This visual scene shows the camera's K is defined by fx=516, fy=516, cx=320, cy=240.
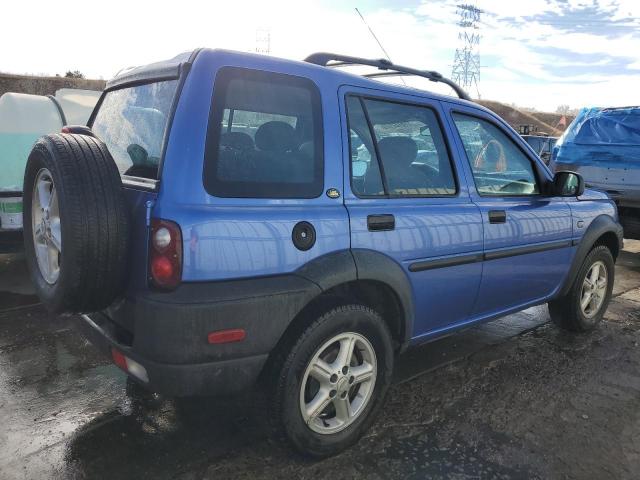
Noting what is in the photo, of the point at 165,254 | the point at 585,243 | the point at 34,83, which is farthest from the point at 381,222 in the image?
the point at 34,83

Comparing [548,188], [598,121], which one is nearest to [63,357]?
[548,188]

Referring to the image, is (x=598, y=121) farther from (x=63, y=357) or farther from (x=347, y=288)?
(x=63, y=357)

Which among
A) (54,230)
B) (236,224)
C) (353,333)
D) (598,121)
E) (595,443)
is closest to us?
(236,224)

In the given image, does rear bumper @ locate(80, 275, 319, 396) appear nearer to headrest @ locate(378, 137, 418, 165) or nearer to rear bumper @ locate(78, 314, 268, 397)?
rear bumper @ locate(78, 314, 268, 397)

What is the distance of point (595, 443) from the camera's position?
2844 mm

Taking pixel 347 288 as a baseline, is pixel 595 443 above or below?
below

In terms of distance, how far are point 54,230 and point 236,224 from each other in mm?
917

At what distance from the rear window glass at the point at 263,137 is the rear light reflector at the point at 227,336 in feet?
1.83

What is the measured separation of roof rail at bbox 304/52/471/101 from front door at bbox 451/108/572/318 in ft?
1.07

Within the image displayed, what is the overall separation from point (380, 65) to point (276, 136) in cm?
101

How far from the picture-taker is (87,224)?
2023mm

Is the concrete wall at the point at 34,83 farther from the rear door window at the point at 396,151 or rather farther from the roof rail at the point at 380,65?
the rear door window at the point at 396,151

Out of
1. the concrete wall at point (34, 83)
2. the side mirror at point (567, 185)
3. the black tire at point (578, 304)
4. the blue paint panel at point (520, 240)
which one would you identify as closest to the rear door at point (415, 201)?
the blue paint panel at point (520, 240)

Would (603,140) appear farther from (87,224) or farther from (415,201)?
(87,224)
